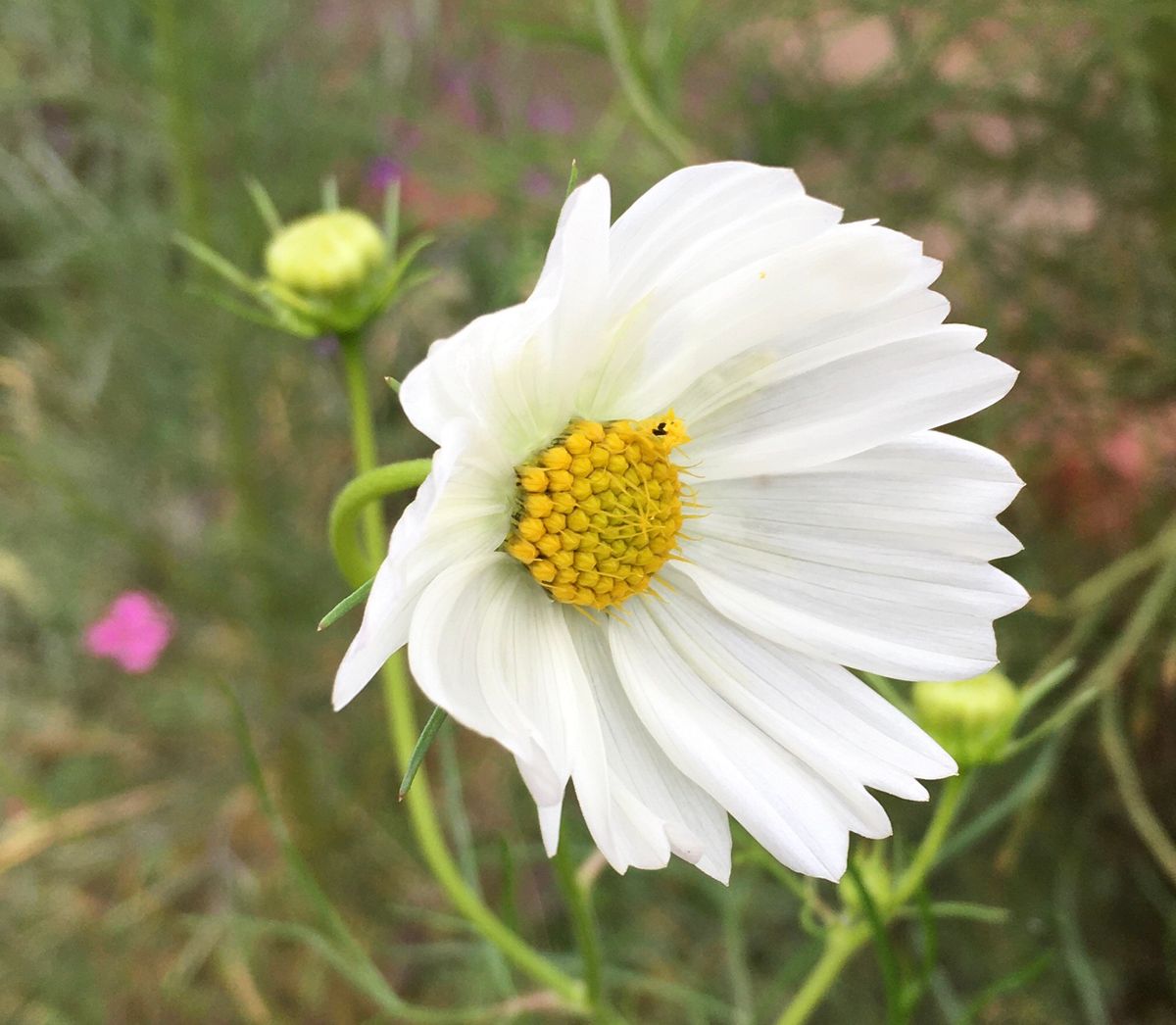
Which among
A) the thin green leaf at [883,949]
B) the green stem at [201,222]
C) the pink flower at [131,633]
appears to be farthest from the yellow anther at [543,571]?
the pink flower at [131,633]

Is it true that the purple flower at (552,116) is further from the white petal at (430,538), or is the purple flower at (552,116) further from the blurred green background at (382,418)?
the white petal at (430,538)

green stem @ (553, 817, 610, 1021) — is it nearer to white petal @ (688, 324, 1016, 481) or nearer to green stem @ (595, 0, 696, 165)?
white petal @ (688, 324, 1016, 481)

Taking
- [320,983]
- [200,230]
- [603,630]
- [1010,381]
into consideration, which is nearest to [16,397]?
[200,230]

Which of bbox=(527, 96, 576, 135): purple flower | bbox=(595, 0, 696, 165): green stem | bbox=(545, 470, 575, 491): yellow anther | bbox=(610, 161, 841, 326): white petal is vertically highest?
bbox=(610, 161, 841, 326): white petal

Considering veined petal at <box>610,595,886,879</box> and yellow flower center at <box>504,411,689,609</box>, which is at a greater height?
yellow flower center at <box>504,411,689,609</box>

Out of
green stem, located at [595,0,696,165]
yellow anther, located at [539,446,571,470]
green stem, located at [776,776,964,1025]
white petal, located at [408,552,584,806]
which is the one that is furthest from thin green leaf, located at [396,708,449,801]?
green stem, located at [595,0,696,165]

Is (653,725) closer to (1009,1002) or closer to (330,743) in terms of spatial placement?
(1009,1002)
